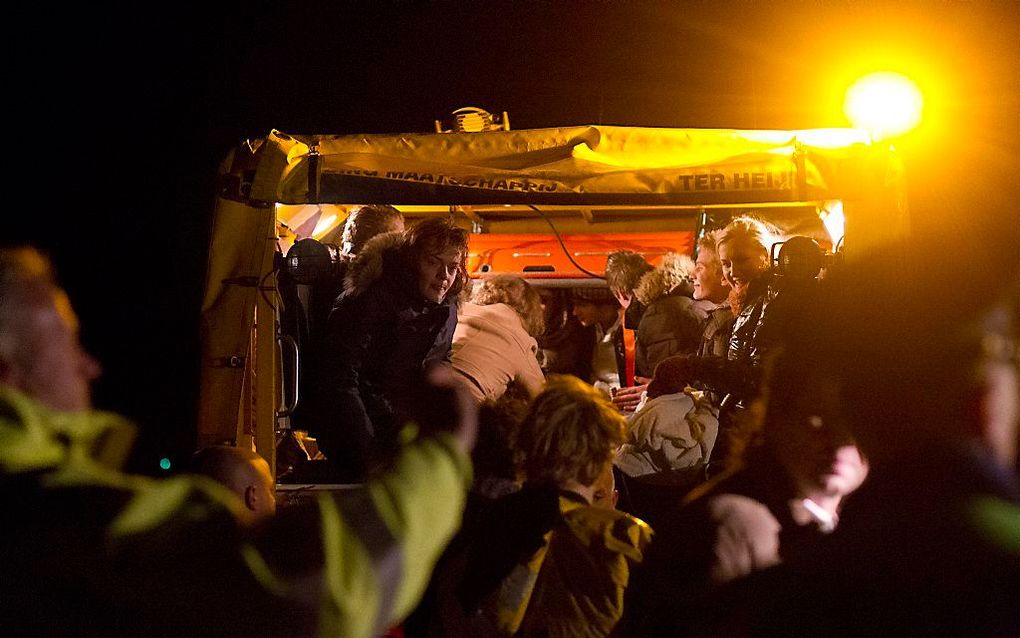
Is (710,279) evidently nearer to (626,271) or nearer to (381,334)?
(626,271)

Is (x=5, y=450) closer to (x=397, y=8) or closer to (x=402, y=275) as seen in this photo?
(x=402, y=275)

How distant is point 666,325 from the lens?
5746mm

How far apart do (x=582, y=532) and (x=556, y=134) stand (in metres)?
2.56

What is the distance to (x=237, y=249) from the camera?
480cm

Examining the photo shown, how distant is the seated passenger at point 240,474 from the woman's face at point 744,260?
3220mm

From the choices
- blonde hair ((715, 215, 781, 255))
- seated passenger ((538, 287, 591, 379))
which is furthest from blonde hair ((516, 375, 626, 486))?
seated passenger ((538, 287, 591, 379))

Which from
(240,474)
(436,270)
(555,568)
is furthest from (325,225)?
(555,568)

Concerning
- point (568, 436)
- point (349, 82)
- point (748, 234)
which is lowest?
point (568, 436)

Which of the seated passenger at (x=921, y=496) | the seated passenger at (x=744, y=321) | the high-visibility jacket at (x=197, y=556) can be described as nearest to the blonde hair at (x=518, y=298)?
the seated passenger at (x=744, y=321)

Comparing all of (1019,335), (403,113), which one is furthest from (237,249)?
(403,113)

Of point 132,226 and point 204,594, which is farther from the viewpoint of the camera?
point 132,226

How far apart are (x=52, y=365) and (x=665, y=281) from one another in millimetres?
4790

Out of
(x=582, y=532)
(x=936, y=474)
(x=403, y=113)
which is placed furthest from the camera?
(x=403, y=113)

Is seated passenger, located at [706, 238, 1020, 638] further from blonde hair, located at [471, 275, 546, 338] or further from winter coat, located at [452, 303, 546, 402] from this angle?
blonde hair, located at [471, 275, 546, 338]
